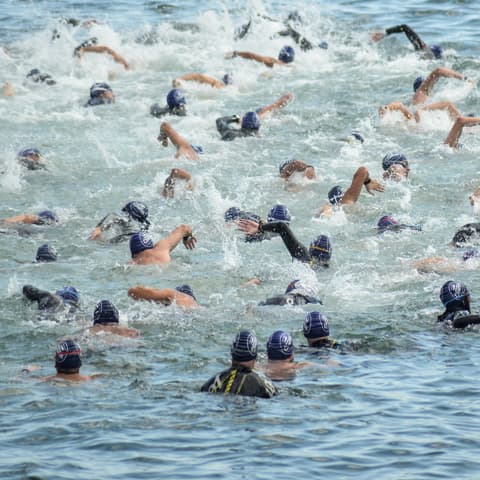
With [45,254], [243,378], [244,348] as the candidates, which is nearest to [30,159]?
[45,254]

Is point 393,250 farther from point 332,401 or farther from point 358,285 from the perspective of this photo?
point 332,401

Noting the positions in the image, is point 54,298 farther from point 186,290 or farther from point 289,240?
point 289,240

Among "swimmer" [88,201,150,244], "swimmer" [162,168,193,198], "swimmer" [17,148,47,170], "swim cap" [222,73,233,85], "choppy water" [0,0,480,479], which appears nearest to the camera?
"choppy water" [0,0,480,479]

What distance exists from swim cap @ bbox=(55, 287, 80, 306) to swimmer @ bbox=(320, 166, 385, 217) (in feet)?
18.6

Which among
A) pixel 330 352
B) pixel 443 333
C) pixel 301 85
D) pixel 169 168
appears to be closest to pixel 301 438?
pixel 330 352

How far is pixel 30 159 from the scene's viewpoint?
22688 mm

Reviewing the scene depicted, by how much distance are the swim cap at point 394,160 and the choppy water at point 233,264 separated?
486 millimetres

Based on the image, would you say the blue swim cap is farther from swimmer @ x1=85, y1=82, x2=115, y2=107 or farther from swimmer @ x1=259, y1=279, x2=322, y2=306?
swimmer @ x1=259, y1=279, x2=322, y2=306

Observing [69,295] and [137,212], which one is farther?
[137,212]

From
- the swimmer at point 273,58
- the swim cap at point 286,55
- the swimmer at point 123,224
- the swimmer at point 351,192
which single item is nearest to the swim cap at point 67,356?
the swimmer at point 123,224

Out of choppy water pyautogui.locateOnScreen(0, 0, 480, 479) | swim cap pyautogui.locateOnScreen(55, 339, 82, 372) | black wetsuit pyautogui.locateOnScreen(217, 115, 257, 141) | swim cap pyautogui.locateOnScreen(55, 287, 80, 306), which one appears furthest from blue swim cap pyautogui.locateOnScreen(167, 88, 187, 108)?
swim cap pyautogui.locateOnScreen(55, 339, 82, 372)

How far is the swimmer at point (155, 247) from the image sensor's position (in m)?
17.3

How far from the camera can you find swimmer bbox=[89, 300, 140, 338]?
47.3 feet

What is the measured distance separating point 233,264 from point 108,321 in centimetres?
368
